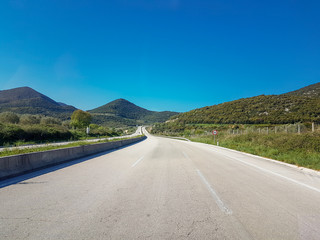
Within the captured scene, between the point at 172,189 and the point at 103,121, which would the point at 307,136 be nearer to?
the point at 172,189

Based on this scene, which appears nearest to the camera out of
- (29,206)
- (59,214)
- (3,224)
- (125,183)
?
(3,224)

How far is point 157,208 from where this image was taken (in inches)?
149

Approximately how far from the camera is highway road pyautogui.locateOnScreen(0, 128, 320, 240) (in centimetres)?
287

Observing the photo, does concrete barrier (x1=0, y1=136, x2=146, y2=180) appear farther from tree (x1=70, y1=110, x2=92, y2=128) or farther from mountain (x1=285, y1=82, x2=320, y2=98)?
mountain (x1=285, y1=82, x2=320, y2=98)

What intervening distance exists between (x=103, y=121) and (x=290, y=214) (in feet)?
436

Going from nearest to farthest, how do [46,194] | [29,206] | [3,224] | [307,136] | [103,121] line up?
[3,224] < [29,206] < [46,194] < [307,136] < [103,121]

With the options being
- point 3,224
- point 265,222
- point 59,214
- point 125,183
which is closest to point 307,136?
point 265,222

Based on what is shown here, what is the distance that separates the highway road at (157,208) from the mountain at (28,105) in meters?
85.3

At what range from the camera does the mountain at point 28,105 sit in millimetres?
81438

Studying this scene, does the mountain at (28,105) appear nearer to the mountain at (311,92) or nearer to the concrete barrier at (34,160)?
the concrete barrier at (34,160)

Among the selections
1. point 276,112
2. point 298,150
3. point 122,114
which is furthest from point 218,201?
point 122,114

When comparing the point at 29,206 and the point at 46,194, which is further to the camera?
the point at 46,194

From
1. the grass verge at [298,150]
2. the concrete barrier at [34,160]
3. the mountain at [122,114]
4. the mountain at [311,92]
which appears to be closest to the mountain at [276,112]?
the mountain at [311,92]

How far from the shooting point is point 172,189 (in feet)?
16.8
